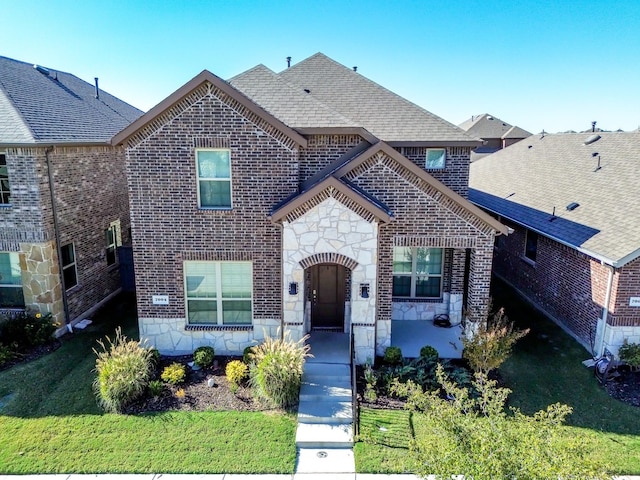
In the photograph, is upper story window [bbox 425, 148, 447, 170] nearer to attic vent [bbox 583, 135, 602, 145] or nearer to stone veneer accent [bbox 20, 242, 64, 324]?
attic vent [bbox 583, 135, 602, 145]

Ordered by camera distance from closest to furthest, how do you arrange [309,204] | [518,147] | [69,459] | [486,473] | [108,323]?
1. [486,473]
2. [69,459]
3. [309,204]
4. [108,323]
5. [518,147]

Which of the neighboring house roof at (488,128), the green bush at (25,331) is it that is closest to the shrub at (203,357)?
the green bush at (25,331)

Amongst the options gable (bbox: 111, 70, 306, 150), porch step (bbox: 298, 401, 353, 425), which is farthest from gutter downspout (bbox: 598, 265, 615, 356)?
gable (bbox: 111, 70, 306, 150)

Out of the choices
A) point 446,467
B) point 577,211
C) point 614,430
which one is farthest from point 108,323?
point 577,211

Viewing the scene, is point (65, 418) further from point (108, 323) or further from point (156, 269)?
point (108, 323)

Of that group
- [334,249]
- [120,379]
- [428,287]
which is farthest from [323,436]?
[428,287]

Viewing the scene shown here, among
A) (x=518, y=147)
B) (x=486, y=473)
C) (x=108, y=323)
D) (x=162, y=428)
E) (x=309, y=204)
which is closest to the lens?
(x=486, y=473)

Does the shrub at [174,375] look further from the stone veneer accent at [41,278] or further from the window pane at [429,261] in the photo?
the window pane at [429,261]
